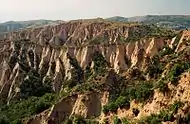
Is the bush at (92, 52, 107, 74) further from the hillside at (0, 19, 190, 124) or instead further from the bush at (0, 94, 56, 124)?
the bush at (0, 94, 56, 124)

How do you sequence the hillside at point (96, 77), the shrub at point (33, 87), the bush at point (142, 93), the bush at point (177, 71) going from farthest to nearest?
the shrub at point (33, 87) < the bush at point (142, 93) < the hillside at point (96, 77) < the bush at point (177, 71)

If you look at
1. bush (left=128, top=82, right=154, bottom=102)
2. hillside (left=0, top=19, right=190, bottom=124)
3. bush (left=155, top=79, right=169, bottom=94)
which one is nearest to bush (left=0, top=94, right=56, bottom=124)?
hillside (left=0, top=19, right=190, bottom=124)

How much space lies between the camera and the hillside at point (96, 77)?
46875 millimetres

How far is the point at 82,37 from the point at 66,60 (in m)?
53.1

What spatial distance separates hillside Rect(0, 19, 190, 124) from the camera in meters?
46.9

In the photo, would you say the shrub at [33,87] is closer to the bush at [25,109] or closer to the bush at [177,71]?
the bush at [25,109]

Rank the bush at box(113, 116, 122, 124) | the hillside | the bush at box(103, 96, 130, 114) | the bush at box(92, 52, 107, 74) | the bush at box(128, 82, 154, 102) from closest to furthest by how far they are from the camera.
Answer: the bush at box(113, 116, 122, 124), the hillside, the bush at box(128, 82, 154, 102), the bush at box(103, 96, 130, 114), the bush at box(92, 52, 107, 74)

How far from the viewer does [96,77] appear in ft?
218

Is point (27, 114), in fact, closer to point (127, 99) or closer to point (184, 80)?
point (127, 99)

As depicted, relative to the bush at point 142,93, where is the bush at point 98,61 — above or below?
below

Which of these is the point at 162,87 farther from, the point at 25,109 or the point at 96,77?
the point at 25,109

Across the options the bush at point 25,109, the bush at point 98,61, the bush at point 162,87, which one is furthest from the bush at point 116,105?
the bush at point 98,61

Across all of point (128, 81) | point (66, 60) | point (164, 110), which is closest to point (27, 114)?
point (128, 81)

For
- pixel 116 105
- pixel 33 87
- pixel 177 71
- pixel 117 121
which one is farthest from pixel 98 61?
pixel 117 121
